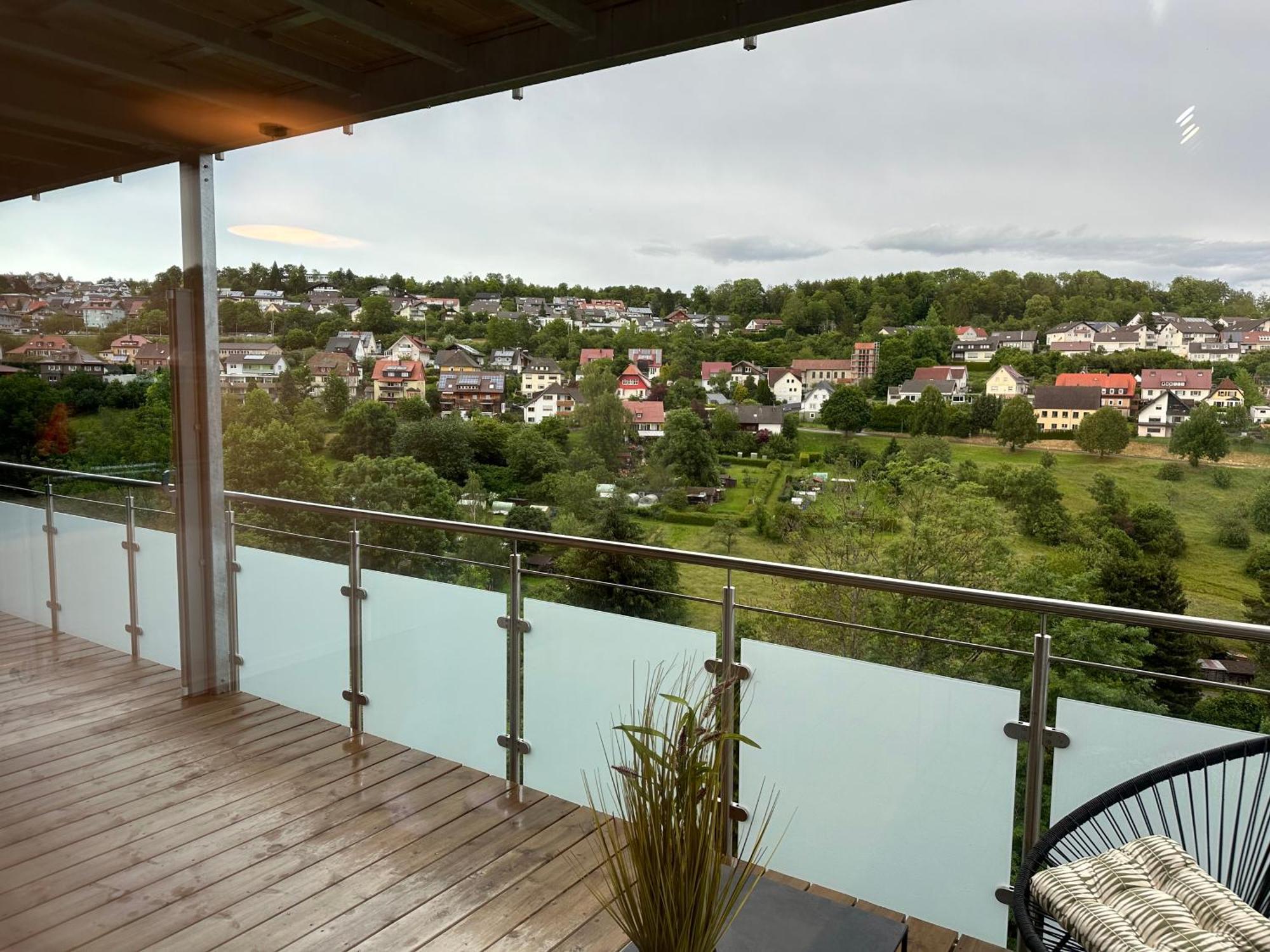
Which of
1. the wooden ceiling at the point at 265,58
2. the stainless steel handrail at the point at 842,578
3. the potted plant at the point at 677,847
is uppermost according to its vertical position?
the wooden ceiling at the point at 265,58

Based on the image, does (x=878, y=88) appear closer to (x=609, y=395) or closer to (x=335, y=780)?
(x=609, y=395)

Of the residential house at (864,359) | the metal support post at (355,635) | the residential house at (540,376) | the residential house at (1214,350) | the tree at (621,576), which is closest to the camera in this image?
the tree at (621,576)

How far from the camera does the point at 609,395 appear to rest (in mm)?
30781

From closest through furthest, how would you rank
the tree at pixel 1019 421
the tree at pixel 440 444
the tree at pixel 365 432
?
the tree at pixel 1019 421, the tree at pixel 365 432, the tree at pixel 440 444

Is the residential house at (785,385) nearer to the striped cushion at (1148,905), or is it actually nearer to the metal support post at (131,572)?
the metal support post at (131,572)

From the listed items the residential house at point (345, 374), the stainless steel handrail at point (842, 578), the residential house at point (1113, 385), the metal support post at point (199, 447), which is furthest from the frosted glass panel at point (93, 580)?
the residential house at point (1113, 385)

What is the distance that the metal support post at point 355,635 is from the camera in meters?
3.97

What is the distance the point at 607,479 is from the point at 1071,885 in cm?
3024

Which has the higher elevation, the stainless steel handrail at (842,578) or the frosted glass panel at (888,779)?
the stainless steel handrail at (842,578)

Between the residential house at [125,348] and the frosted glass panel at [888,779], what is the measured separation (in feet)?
6.98

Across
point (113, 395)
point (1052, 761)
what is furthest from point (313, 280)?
point (1052, 761)

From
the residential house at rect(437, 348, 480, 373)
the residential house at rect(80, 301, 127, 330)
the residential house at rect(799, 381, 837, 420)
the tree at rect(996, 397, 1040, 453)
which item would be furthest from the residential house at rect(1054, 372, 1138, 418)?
the residential house at rect(80, 301, 127, 330)

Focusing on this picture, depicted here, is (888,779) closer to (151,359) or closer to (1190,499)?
(151,359)

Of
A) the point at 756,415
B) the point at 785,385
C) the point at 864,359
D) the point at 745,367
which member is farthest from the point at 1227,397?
the point at 745,367
